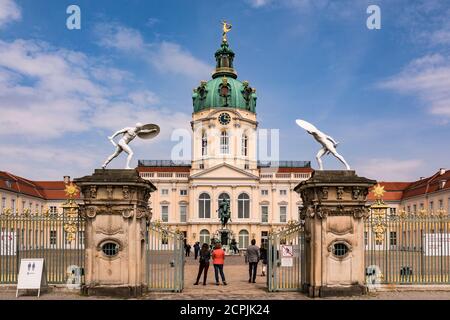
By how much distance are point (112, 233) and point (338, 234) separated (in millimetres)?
6466

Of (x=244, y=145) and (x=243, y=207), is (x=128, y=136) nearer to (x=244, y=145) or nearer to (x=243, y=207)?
(x=243, y=207)

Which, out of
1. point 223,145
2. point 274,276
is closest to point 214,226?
point 223,145

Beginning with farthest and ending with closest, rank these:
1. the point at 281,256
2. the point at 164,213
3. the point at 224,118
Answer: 1. the point at 224,118
2. the point at 164,213
3. the point at 281,256

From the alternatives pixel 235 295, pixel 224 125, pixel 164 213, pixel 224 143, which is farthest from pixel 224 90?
pixel 235 295

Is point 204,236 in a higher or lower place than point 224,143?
lower

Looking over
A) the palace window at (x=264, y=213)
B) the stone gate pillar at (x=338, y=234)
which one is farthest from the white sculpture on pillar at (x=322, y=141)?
the palace window at (x=264, y=213)

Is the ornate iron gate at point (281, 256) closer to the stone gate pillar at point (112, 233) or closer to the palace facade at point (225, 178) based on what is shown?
the stone gate pillar at point (112, 233)

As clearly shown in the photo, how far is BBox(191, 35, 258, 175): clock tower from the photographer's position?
75750 millimetres

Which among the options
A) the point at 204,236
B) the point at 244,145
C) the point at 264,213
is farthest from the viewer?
the point at 244,145

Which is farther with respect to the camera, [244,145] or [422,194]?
[244,145]

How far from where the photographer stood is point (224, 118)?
249 ft

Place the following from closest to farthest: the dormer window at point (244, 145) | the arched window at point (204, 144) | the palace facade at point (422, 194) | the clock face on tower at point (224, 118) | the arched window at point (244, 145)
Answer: the palace facade at point (422, 194), the clock face on tower at point (224, 118), the arched window at point (204, 144), the arched window at point (244, 145), the dormer window at point (244, 145)

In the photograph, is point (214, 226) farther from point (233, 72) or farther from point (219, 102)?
point (233, 72)

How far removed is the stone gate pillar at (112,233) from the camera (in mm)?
14953
